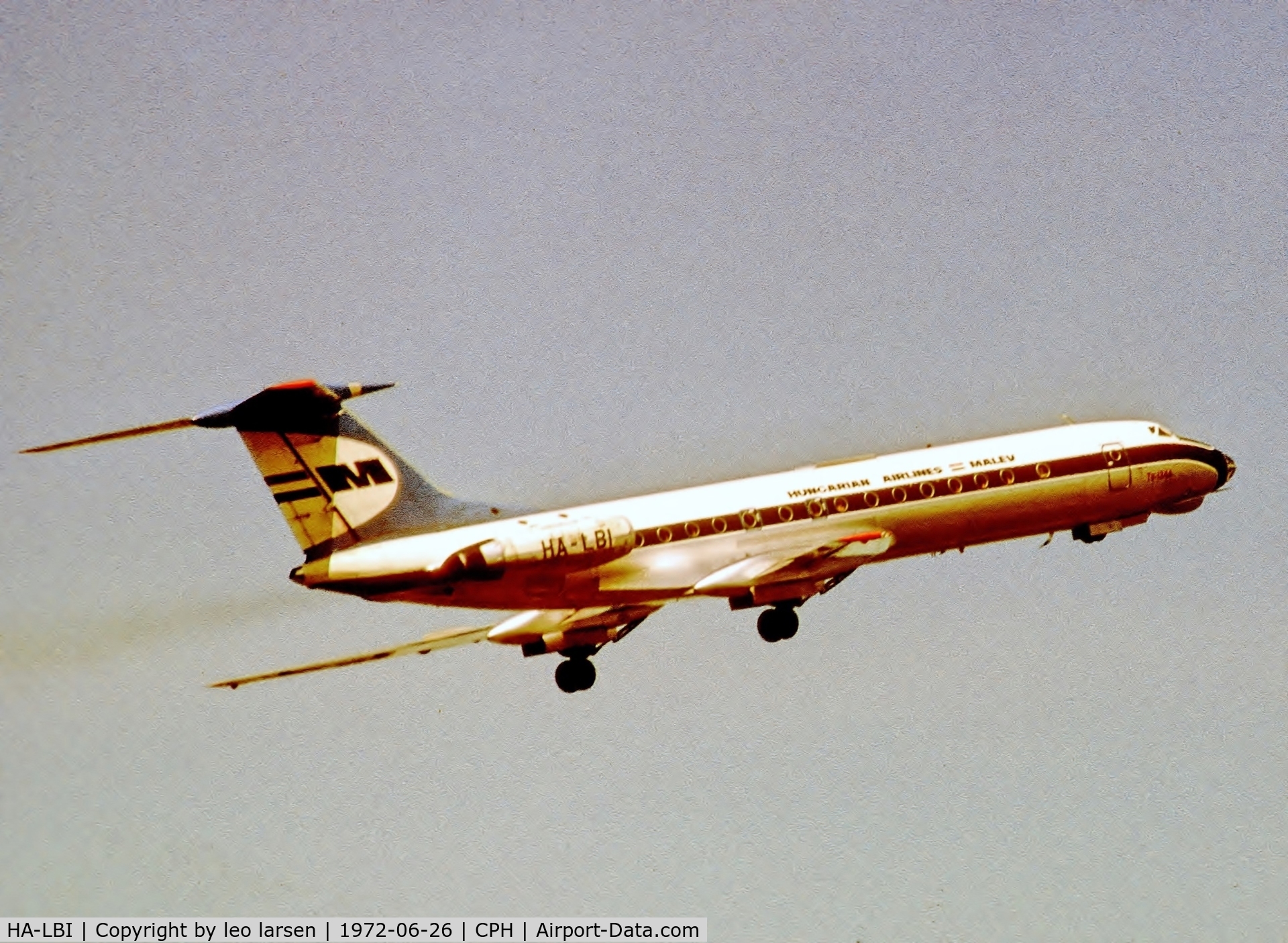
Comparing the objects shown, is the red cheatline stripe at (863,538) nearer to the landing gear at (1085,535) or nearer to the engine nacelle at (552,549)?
the engine nacelle at (552,549)

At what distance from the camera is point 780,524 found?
54.9 m

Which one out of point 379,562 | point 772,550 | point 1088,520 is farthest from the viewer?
point 1088,520

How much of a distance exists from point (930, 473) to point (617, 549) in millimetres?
10028

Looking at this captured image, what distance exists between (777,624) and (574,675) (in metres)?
6.17

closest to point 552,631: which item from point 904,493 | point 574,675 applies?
point 574,675

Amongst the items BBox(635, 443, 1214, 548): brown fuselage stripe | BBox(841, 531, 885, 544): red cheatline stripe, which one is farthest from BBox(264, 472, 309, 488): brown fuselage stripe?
BBox(841, 531, 885, 544): red cheatline stripe

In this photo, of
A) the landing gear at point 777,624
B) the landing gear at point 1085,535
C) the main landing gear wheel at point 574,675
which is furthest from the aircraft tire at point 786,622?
the landing gear at point 1085,535

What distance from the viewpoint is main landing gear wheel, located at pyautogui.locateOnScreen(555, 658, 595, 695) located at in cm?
5716

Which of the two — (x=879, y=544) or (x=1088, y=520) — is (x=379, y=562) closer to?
(x=879, y=544)

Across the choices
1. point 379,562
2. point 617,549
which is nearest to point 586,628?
point 617,549

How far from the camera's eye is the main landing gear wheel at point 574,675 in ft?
188

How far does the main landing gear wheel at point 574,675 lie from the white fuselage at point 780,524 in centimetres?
388

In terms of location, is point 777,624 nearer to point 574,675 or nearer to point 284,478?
point 574,675

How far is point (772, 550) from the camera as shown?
54656 mm
